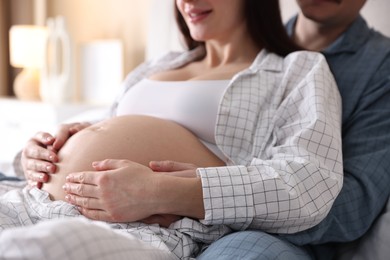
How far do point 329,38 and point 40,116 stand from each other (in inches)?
69.3

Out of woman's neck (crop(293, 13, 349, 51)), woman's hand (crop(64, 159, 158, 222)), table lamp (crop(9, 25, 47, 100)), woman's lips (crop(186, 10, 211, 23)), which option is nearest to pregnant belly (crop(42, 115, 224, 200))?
woman's hand (crop(64, 159, 158, 222))

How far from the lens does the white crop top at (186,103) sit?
124cm

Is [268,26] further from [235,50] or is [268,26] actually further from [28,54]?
[28,54]

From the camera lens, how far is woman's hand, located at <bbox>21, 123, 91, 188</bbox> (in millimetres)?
1159

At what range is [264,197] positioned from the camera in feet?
3.22

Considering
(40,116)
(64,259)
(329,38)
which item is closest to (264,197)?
(64,259)

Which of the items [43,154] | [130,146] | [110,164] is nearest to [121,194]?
[110,164]

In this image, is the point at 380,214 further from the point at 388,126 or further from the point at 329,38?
the point at 329,38

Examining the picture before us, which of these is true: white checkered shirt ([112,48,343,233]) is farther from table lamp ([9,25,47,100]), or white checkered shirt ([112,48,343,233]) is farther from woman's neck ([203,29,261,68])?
table lamp ([9,25,47,100])

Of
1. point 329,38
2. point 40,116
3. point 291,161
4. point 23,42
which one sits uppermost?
point 329,38

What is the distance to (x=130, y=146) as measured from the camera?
1.14m

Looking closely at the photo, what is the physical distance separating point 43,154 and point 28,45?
81.3 inches

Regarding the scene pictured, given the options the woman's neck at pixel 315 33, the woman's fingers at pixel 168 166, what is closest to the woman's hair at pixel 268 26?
the woman's neck at pixel 315 33

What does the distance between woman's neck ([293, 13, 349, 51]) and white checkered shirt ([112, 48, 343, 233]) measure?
0.64ft
